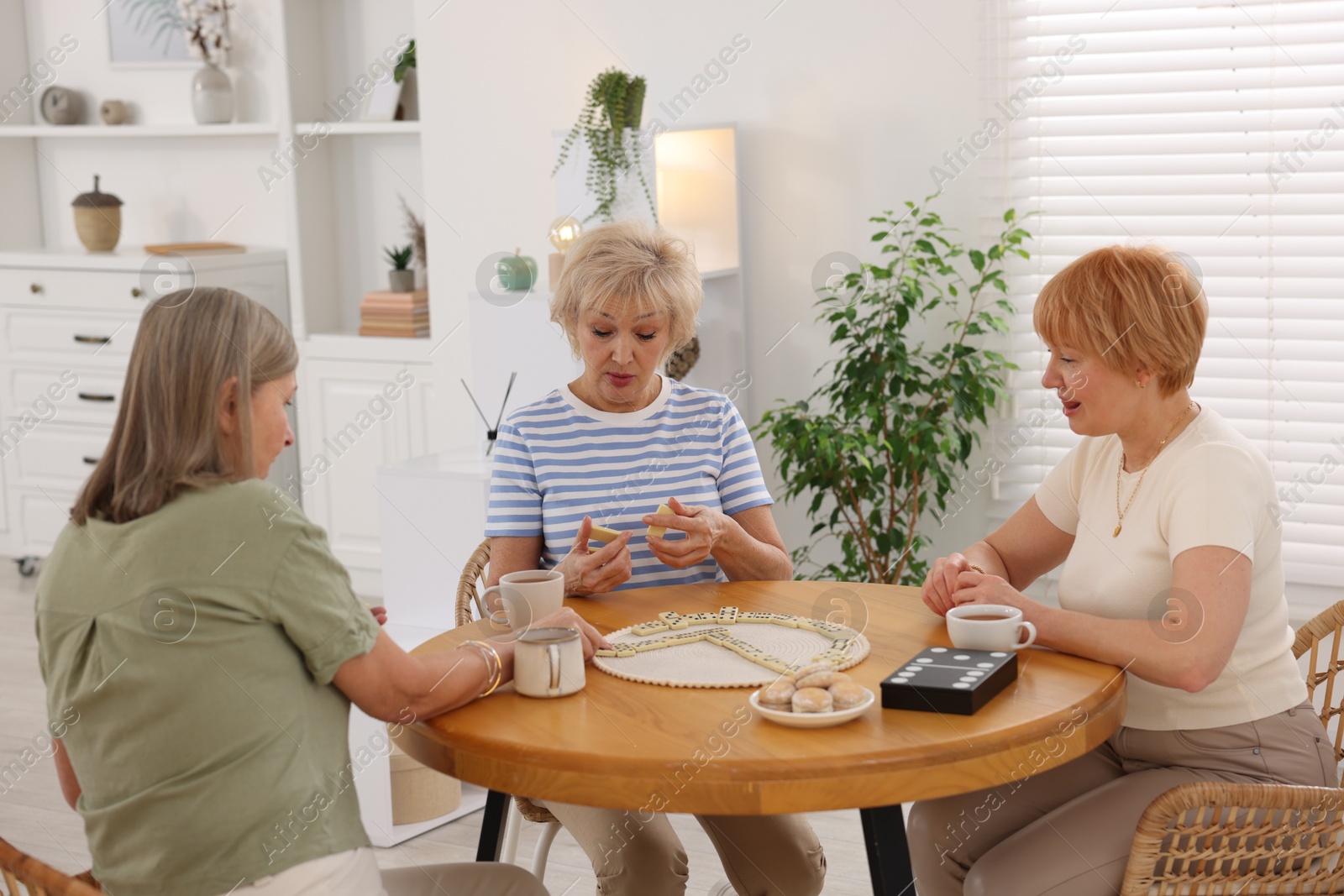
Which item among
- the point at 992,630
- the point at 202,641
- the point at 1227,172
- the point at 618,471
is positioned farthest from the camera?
the point at 1227,172

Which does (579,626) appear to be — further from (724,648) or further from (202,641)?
(202,641)

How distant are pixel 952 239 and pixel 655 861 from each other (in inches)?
90.6

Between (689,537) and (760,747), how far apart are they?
74cm

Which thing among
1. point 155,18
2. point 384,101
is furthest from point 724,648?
point 155,18

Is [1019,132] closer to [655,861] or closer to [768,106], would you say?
[768,106]

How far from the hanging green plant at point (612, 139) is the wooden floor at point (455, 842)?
172 centimetres

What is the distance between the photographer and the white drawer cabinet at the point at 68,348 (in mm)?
5324

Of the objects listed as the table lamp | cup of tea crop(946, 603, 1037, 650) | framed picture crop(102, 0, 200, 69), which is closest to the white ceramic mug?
A: cup of tea crop(946, 603, 1037, 650)

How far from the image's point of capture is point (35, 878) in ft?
4.06

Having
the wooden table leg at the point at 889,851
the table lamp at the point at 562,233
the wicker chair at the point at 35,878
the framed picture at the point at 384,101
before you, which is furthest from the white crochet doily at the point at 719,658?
the framed picture at the point at 384,101

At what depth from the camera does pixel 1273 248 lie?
3312mm

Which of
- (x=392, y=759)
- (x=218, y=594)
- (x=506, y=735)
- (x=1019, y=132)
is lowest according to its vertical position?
(x=392, y=759)

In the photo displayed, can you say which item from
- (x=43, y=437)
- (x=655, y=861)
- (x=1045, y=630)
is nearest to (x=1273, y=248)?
(x=1045, y=630)

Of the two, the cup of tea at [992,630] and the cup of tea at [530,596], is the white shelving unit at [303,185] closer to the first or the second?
the cup of tea at [530,596]
